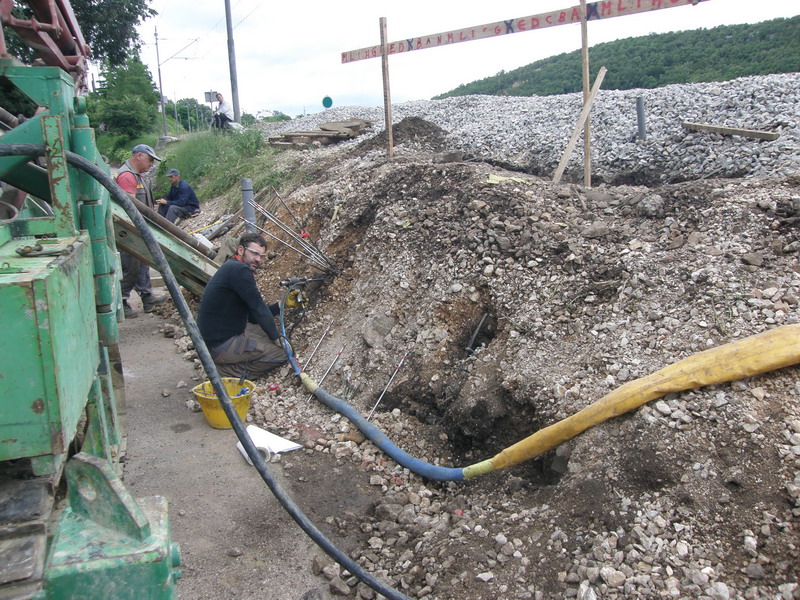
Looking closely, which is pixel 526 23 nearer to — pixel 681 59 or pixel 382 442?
pixel 382 442

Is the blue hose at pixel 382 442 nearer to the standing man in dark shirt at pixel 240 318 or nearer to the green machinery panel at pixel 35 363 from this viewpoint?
the standing man in dark shirt at pixel 240 318

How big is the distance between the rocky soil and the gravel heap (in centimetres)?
5

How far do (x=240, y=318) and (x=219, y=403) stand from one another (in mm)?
1041

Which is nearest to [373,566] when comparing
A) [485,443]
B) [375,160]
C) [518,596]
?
[518,596]

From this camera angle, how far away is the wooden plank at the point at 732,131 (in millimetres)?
6457

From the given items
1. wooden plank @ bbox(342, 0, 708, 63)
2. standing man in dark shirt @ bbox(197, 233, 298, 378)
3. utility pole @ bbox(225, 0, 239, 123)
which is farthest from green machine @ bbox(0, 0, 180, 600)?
utility pole @ bbox(225, 0, 239, 123)

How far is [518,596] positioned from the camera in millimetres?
2830

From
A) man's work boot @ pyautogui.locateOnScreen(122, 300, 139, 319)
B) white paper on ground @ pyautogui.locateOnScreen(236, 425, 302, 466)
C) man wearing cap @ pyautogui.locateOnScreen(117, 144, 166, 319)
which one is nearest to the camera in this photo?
white paper on ground @ pyautogui.locateOnScreen(236, 425, 302, 466)

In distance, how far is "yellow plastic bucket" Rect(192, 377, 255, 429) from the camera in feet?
15.4

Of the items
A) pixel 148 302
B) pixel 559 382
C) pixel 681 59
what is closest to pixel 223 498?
pixel 559 382

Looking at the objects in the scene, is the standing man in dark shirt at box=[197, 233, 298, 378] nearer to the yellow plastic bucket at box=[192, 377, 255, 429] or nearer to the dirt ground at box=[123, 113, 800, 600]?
the dirt ground at box=[123, 113, 800, 600]

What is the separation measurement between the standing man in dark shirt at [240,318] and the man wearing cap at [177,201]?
444cm

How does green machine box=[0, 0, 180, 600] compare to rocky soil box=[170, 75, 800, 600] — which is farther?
rocky soil box=[170, 75, 800, 600]

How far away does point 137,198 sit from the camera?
6840 millimetres
